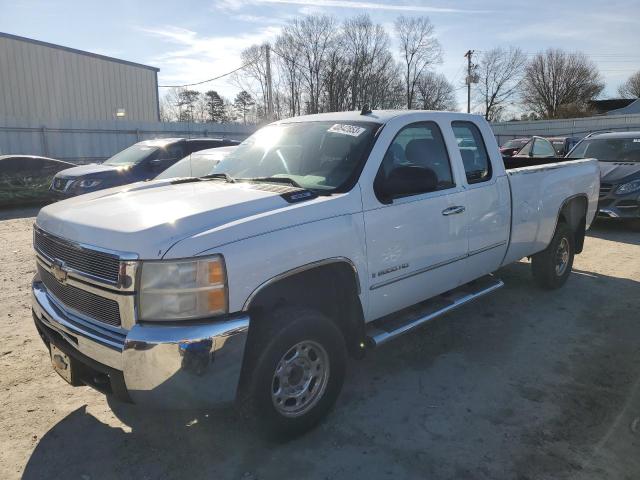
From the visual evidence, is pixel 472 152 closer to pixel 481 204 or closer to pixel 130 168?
pixel 481 204

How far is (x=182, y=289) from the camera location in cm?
251

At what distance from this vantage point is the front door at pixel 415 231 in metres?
3.41

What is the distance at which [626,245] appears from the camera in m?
8.45

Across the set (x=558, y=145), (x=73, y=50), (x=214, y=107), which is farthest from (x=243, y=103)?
(x=558, y=145)

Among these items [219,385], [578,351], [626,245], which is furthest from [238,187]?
[626,245]

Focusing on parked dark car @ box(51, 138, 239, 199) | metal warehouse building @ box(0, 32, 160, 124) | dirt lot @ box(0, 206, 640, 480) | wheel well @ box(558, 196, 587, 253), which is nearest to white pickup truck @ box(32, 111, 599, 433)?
dirt lot @ box(0, 206, 640, 480)

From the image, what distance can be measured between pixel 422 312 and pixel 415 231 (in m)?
0.72

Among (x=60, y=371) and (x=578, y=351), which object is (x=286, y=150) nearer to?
(x=60, y=371)

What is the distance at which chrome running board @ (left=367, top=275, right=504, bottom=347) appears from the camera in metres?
3.54

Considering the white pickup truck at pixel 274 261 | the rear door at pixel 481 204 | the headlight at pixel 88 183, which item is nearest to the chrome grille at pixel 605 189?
the rear door at pixel 481 204

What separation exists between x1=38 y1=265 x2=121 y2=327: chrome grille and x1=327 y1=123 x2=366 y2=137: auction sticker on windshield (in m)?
2.07

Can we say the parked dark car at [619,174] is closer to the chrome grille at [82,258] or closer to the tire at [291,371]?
the tire at [291,371]

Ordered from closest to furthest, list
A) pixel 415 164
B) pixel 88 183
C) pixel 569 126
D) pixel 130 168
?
pixel 415 164 → pixel 88 183 → pixel 130 168 → pixel 569 126

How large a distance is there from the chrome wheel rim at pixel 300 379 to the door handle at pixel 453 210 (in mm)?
1558
